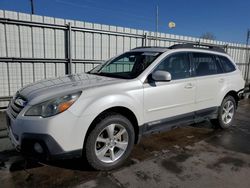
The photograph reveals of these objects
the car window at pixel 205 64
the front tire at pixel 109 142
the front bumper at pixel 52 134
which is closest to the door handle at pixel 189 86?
the car window at pixel 205 64

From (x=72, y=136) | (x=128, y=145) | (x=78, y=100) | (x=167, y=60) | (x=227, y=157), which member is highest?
(x=167, y=60)

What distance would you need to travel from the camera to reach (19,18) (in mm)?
5539

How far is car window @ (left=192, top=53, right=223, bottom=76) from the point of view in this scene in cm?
400

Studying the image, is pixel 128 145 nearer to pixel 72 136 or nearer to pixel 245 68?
pixel 72 136

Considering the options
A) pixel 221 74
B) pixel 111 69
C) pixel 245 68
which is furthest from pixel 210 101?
pixel 245 68

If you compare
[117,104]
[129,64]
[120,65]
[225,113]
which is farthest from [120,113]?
[225,113]

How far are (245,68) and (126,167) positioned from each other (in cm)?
1223

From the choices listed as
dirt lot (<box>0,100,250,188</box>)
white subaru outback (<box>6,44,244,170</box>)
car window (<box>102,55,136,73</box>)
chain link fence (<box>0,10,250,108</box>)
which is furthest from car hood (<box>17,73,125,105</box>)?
chain link fence (<box>0,10,250,108</box>)

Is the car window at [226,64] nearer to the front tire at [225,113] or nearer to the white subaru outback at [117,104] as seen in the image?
the white subaru outback at [117,104]

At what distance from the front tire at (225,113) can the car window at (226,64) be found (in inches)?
23.9

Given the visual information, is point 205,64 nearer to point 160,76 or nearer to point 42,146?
point 160,76

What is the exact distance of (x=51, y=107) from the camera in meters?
2.46

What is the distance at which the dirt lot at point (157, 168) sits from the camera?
8.73ft

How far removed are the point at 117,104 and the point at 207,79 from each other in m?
2.13
